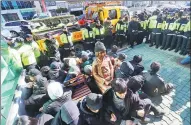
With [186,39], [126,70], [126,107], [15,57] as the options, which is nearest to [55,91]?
[126,107]

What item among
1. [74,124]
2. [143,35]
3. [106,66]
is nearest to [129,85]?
[106,66]

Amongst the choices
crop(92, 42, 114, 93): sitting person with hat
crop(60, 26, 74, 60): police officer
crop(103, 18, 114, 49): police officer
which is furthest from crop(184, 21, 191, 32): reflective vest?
crop(60, 26, 74, 60): police officer

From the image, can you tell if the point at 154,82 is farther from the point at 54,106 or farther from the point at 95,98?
the point at 54,106

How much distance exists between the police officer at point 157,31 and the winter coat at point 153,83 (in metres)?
4.11

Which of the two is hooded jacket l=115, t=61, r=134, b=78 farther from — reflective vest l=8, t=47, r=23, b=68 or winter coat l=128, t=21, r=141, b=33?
winter coat l=128, t=21, r=141, b=33

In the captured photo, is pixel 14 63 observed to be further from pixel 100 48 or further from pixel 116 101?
pixel 116 101

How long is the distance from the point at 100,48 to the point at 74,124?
1512 mm

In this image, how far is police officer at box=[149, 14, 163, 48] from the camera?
6.50 m

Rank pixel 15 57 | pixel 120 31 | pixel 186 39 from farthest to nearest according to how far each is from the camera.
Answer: pixel 120 31 < pixel 186 39 < pixel 15 57

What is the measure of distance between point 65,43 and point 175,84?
4342 mm

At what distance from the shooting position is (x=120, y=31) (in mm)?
7309

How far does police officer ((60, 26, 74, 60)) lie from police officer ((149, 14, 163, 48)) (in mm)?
4046

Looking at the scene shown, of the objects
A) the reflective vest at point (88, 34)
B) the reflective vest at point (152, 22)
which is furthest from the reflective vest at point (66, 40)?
the reflective vest at point (152, 22)

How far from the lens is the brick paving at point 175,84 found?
3168mm
